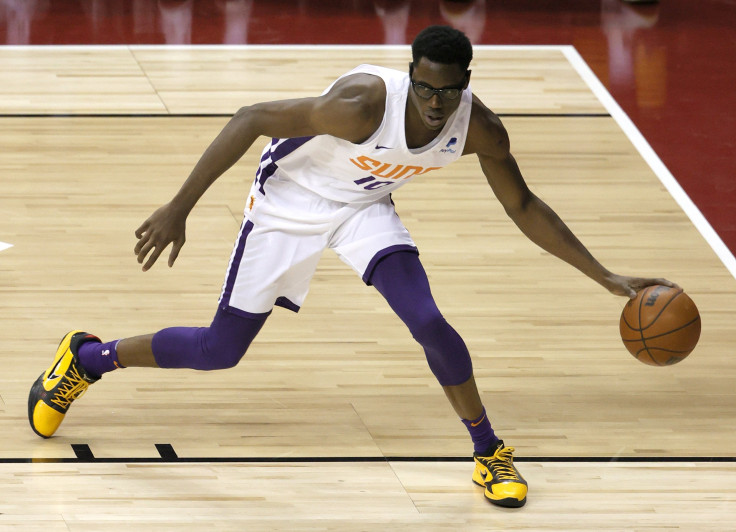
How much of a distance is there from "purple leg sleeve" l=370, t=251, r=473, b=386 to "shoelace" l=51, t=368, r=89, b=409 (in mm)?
988

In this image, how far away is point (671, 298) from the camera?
3768 millimetres

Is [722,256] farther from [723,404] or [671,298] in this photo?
[671,298]

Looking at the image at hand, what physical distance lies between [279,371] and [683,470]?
4.60 feet

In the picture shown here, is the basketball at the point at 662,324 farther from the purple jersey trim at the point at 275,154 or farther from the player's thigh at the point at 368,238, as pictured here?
the purple jersey trim at the point at 275,154

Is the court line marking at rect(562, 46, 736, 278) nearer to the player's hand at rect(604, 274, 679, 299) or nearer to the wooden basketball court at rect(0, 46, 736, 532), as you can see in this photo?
the wooden basketball court at rect(0, 46, 736, 532)

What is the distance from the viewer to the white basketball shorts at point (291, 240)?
361 cm

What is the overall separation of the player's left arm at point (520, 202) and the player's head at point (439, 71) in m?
0.20

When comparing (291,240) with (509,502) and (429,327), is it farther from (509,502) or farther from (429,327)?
(509,502)

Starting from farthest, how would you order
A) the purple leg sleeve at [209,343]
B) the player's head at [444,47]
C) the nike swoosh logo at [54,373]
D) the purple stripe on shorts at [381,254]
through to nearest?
the nike swoosh logo at [54,373], the purple leg sleeve at [209,343], the purple stripe on shorts at [381,254], the player's head at [444,47]

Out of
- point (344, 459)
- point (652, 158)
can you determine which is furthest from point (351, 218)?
point (652, 158)

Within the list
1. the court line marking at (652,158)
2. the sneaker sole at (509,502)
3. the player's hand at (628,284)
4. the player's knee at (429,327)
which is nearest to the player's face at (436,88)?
the player's knee at (429,327)

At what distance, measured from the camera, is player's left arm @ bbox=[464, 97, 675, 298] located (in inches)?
137

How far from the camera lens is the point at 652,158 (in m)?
6.46

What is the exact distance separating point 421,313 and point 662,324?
A: 0.81m
